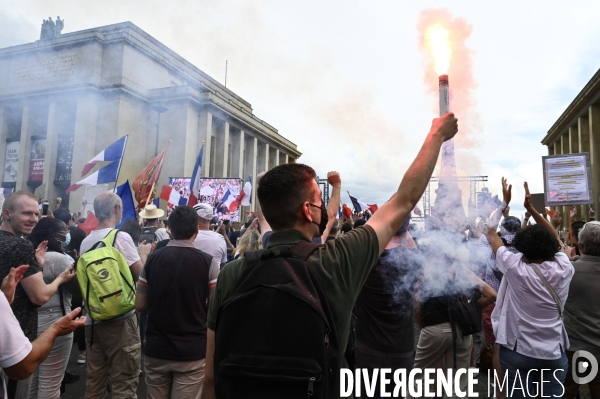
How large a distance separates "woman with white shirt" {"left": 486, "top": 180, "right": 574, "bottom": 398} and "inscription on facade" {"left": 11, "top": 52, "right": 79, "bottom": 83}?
76.7 feet

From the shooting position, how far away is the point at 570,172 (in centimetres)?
855

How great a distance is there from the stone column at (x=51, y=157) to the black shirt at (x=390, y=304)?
93.5 ft

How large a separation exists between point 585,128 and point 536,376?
1271 inches

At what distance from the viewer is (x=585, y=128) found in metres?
A: 28.6

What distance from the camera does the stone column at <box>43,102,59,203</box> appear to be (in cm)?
2684

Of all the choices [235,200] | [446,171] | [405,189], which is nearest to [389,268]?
[446,171]

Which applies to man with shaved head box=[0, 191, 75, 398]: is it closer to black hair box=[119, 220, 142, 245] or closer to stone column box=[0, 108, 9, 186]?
black hair box=[119, 220, 142, 245]

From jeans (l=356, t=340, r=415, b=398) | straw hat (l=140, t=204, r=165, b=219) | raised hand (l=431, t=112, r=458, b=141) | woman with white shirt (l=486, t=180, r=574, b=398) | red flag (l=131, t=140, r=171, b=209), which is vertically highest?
red flag (l=131, t=140, r=171, b=209)

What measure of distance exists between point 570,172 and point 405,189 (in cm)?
876

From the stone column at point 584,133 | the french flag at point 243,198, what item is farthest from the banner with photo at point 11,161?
the stone column at point 584,133

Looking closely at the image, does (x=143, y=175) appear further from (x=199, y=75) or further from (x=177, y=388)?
(x=199, y=75)

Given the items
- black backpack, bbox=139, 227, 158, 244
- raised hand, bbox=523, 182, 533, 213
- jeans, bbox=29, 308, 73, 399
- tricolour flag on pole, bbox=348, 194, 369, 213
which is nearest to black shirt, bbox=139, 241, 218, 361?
jeans, bbox=29, 308, 73, 399

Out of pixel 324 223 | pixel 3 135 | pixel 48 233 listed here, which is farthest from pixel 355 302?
pixel 3 135

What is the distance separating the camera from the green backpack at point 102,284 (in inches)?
131
